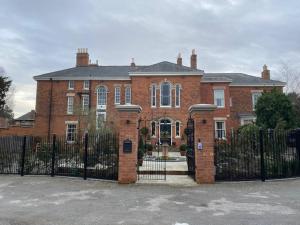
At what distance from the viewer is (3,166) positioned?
12852mm

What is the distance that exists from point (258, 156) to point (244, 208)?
15.1 ft

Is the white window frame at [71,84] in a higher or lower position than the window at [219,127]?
higher

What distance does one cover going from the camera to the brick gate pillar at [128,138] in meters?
10.4

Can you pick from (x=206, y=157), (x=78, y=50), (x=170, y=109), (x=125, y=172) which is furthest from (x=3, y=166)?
(x=78, y=50)

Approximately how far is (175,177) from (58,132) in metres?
23.7

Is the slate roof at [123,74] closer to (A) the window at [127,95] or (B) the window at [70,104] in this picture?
(A) the window at [127,95]

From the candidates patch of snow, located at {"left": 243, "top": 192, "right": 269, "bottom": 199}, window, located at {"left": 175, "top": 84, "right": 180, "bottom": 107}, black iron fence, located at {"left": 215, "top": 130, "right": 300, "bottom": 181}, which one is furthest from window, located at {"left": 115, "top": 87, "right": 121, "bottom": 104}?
patch of snow, located at {"left": 243, "top": 192, "right": 269, "bottom": 199}

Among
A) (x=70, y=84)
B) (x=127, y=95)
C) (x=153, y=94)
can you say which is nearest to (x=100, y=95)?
(x=127, y=95)

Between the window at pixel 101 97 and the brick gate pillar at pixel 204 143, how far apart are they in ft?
75.6

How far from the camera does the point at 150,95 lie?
3009 cm

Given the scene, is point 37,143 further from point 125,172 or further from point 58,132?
point 58,132

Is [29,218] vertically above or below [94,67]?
below

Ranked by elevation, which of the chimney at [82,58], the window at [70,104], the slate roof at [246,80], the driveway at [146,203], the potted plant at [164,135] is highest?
the chimney at [82,58]

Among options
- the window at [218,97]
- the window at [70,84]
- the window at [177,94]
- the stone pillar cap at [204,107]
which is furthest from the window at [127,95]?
the stone pillar cap at [204,107]
